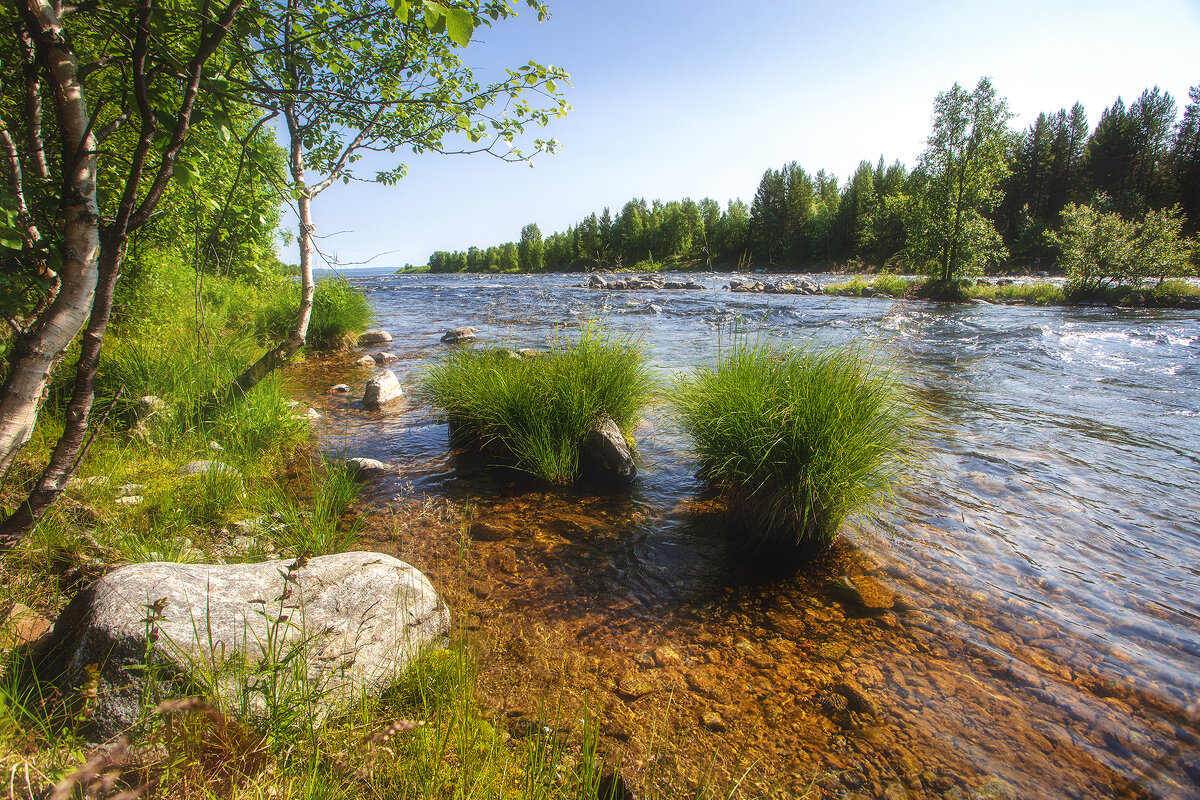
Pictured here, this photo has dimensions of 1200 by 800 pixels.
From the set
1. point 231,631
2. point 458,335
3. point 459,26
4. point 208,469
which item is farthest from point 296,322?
point 458,335

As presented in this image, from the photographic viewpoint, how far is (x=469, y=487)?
4715 millimetres

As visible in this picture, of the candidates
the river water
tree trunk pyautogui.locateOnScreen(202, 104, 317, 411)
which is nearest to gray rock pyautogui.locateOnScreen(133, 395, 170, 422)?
tree trunk pyautogui.locateOnScreen(202, 104, 317, 411)

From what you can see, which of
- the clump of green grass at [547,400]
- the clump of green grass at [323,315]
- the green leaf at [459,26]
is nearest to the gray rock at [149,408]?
the clump of green grass at [547,400]

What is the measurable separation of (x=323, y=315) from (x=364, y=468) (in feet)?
26.1

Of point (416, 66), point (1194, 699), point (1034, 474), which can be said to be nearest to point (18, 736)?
point (1194, 699)

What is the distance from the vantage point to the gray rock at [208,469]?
3.49m

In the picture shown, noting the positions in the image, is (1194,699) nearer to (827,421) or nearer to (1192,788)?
(1192,788)

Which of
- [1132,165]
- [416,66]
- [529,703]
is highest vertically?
[1132,165]

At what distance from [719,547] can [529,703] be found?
1922 mm

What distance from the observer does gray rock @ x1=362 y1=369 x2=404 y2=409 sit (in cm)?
734

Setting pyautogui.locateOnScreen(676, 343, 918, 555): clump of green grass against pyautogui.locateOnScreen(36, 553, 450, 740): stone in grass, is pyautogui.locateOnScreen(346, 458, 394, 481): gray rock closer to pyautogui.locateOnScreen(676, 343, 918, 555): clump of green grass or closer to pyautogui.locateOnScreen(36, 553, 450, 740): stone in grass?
pyautogui.locateOnScreen(36, 553, 450, 740): stone in grass

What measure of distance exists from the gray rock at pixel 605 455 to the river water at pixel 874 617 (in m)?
0.21

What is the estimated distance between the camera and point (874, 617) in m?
3.02

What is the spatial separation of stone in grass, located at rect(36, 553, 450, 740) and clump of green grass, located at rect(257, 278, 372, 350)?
998cm
